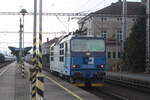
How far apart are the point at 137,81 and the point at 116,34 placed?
5023 centimetres

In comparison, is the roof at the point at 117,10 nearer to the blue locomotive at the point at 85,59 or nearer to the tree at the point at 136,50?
the tree at the point at 136,50

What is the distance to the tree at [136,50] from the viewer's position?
48.8m

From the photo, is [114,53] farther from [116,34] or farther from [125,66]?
[125,66]

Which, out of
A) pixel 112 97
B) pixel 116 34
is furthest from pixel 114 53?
pixel 112 97

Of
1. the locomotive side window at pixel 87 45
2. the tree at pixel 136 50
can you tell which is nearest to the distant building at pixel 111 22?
the tree at pixel 136 50

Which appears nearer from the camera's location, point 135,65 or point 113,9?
point 135,65

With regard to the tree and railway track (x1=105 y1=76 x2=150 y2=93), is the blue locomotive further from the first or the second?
the tree

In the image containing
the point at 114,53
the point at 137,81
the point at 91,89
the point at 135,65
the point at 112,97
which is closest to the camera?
the point at 112,97

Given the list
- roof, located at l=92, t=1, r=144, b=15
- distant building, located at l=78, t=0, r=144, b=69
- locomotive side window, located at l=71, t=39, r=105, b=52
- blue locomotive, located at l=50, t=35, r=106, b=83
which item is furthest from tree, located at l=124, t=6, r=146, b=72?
roof, located at l=92, t=1, r=144, b=15

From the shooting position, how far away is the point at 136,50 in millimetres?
49156

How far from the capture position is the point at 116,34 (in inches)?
3110

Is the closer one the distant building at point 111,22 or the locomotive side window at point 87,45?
the locomotive side window at point 87,45

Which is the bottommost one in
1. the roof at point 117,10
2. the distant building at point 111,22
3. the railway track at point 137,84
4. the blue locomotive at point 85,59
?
the railway track at point 137,84

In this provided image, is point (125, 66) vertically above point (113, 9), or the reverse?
point (113, 9)
